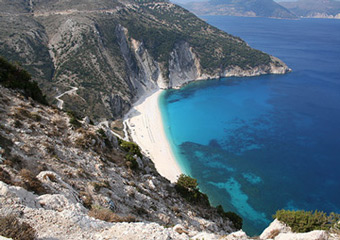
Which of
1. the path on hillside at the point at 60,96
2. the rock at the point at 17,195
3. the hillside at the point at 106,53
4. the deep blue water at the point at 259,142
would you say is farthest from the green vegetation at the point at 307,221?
the path on hillside at the point at 60,96

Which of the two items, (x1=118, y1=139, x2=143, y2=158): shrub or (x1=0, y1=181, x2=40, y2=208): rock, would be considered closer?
(x1=0, y1=181, x2=40, y2=208): rock

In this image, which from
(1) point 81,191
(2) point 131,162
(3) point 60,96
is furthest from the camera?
(3) point 60,96

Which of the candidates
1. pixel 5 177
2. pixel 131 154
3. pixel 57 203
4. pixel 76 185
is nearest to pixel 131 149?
pixel 131 154

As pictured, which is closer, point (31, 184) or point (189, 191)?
point (31, 184)

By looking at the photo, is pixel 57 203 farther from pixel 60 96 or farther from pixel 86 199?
pixel 60 96

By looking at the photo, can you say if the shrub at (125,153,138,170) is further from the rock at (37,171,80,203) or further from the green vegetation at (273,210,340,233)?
the green vegetation at (273,210,340,233)

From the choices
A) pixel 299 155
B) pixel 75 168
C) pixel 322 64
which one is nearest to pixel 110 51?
pixel 299 155

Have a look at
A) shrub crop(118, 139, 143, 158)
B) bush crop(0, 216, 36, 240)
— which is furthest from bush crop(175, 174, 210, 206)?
bush crop(0, 216, 36, 240)
